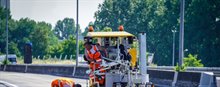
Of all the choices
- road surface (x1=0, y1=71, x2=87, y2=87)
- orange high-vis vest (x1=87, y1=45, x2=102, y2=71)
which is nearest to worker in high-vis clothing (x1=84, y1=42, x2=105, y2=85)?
orange high-vis vest (x1=87, y1=45, x2=102, y2=71)

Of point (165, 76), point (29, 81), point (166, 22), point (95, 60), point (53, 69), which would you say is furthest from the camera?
point (166, 22)

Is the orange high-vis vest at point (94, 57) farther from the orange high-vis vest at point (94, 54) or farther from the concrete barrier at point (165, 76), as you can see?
the concrete barrier at point (165, 76)

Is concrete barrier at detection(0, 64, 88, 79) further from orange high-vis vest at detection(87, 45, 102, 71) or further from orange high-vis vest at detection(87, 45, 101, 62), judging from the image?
orange high-vis vest at detection(87, 45, 101, 62)

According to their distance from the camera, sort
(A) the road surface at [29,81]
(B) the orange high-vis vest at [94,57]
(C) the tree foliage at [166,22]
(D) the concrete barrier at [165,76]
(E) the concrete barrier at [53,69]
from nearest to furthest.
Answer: (B) the orange high-vis vest at [94,57] < (D) the concrete barrier at [165,76] < (A) the road surface at [29,81] < (E) the concrete barrier at [53,69] < (C) the tree foliage at [166,22]

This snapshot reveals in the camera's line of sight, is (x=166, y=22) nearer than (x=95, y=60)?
No

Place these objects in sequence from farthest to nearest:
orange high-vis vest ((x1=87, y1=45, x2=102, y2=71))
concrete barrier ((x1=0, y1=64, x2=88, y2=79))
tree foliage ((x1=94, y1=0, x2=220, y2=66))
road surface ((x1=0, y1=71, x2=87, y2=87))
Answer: tree foliage ((x1=94, y1=0, x2=220, y2=66)) < concrete barrier ((x1=0, y1=64, x2=88, y2=79)) < road surface ((x1=0, y1=71, x2=87, y2=87)) < orange high-vis vest ((x1=87, y1=45, x2=102, y2=71))

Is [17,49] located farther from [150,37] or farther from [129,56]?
[129,56]

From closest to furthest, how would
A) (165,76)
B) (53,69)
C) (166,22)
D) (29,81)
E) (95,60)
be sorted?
(95,60) < (165,76) < (29,81) < (53,69) < (166,22)

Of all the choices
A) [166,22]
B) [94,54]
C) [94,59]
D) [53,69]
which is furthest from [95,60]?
[166,22]

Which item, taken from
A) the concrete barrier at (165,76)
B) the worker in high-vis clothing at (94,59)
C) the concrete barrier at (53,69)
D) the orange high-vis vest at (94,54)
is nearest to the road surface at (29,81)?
the concrete barrier at (165,76)

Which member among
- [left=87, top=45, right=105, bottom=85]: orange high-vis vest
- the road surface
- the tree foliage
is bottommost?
the road surface

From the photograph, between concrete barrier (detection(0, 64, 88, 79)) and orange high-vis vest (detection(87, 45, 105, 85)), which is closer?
orange high-vis vest (detection(87, 45, 105, 85))

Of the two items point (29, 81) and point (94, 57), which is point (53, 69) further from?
point (94, 57)

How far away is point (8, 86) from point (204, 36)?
56088mm
